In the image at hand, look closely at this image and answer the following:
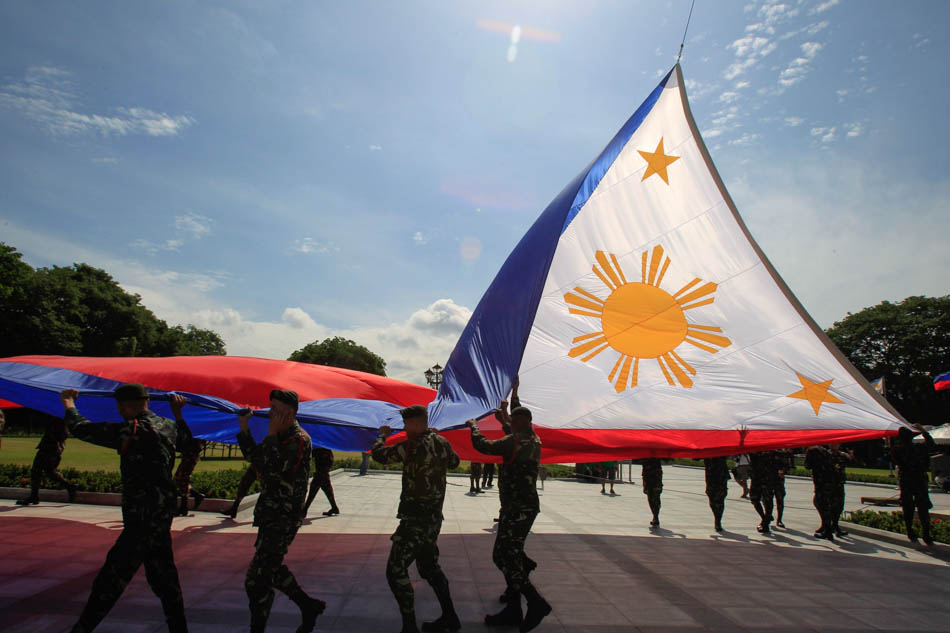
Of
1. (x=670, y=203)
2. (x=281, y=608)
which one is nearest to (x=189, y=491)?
(x=281, y=608)

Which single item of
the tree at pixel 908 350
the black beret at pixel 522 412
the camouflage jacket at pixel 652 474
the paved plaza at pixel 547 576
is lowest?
the paved plaza at pixel 547 576

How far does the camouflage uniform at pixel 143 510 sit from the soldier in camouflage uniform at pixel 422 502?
1.73 meters

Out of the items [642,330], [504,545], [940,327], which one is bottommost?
[504,545]

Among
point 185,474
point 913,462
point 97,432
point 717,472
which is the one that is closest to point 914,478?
point 913,462

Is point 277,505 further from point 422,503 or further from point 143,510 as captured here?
point 422,503

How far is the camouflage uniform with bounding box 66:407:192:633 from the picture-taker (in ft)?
13.3

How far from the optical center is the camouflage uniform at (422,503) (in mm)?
4781

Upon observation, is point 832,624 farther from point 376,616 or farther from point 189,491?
point 189,491

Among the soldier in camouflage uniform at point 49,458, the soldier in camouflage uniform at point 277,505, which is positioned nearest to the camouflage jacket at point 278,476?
the soldier in camouflage uniform at point 277,505

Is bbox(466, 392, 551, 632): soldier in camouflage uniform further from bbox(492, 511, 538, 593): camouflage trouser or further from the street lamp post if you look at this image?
the street lamp post

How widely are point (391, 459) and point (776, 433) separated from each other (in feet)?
15.7

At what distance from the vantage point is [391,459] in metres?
5.01

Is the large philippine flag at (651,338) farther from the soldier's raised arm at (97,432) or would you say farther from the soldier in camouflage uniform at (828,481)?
the soldier in camouflage uniform at (828,481)

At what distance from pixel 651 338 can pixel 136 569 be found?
573cm
